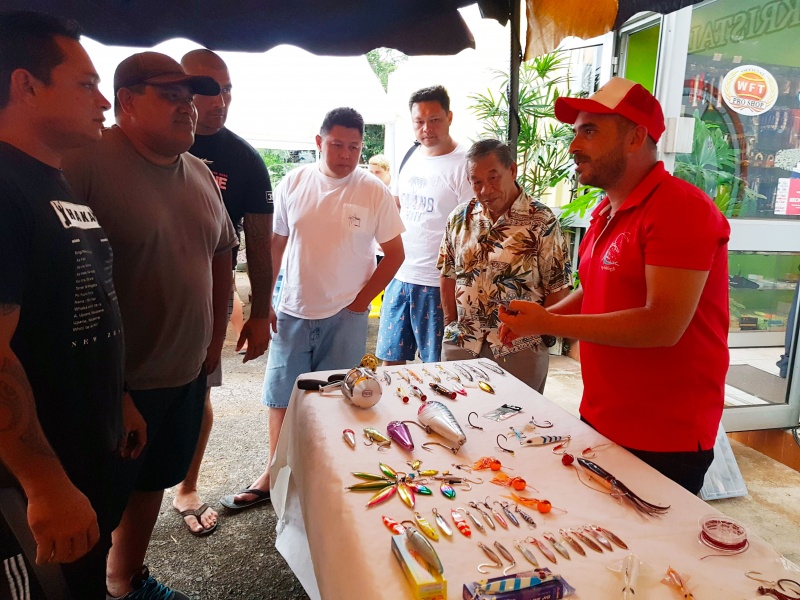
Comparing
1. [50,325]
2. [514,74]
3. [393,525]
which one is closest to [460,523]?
[393,525]

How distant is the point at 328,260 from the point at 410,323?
76 cm

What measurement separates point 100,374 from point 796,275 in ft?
13.4

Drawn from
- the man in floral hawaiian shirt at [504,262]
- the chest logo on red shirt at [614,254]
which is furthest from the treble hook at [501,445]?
the man in floral hawaiian shirt at [504,262]

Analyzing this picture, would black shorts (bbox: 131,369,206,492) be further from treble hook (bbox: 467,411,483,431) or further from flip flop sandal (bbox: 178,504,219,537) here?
treble hook (bbox: 467,411,483,431)

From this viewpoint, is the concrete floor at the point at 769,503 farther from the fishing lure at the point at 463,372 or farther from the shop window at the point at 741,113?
the shop window at the point at 741,113

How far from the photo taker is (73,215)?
4.16 feet

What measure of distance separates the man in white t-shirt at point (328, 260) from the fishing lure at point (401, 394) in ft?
3.11

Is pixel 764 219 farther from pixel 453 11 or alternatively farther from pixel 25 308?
pixel 25 308

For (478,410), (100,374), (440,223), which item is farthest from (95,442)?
(440,223)

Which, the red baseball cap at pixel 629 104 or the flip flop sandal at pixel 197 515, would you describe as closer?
the red baseball cap at pixel 629 104

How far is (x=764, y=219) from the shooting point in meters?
3.54

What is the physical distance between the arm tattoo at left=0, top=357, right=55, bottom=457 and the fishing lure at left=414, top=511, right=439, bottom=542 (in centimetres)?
78

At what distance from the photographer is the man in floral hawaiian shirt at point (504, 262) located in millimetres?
2303

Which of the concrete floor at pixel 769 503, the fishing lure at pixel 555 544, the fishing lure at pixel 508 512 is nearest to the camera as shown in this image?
the fishing lure at pixel 555 544
